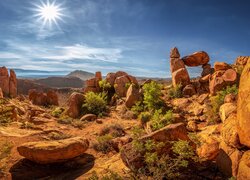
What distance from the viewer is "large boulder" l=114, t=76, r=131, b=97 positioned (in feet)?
83.1

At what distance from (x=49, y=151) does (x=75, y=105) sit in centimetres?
1271

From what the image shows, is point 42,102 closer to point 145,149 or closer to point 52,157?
point 52,157

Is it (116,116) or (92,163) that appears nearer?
(92,163)

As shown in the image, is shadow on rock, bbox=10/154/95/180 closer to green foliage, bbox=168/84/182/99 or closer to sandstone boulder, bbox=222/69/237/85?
sandstone boulder, bbox=222/69/237/85

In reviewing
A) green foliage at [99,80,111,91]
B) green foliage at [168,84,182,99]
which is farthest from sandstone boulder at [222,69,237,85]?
green foliage at [99,80,111,91]

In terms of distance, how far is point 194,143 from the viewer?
861cm

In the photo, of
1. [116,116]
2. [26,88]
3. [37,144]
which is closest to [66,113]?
[116,116]

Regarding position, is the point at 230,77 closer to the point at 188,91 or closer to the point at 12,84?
the point at 188,91

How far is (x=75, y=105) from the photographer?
72.6 feet

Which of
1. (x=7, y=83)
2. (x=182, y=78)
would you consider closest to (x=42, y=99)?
(x=7, y=83)

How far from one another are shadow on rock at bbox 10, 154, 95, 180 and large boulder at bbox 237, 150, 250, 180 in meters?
5.54

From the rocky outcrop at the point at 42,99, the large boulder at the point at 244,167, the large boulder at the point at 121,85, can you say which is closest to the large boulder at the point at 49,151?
the large boulder at the point at 244,167

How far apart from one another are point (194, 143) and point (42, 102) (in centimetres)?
3090

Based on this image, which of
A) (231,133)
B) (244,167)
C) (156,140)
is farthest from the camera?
(156,140)
